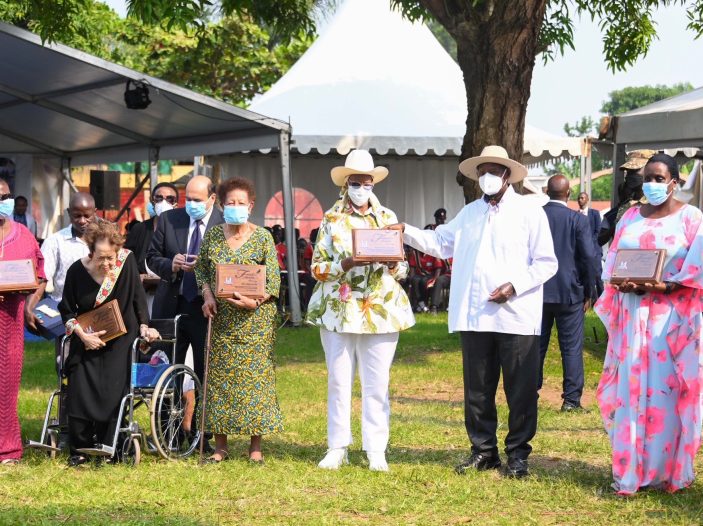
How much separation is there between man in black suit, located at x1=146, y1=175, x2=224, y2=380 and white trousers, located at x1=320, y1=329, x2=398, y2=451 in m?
1.13

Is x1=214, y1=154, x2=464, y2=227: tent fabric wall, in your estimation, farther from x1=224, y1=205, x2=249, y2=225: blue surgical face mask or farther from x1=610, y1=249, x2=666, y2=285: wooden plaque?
x1=610, y1=249, x2=666, y2=285: wooden plaque

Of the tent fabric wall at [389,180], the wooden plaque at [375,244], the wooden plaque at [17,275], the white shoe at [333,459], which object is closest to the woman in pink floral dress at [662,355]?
the wooden plaque at [375,244]

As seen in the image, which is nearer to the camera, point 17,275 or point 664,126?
point 17,275

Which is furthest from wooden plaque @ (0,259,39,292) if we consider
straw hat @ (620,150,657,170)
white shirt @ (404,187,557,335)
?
straw hat @ (620,150,657,170)

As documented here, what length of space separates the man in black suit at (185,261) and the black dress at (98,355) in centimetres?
34

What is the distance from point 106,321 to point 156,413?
2.45ft

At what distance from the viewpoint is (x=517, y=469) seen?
7.73 meters

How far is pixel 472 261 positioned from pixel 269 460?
2124 mm

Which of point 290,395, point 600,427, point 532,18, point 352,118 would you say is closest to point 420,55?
point 352,118

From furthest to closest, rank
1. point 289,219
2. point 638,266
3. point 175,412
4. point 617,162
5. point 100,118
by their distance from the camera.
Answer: point 100,118
point 289,219
point 617,162
point 175,412
point 638,266

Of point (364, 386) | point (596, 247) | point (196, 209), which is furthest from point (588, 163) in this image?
point (364, 386)

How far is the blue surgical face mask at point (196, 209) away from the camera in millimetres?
8859

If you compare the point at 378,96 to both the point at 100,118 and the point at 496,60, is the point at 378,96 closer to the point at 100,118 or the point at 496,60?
the point at 100,118

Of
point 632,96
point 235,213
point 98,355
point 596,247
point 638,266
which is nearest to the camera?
point 638,266
